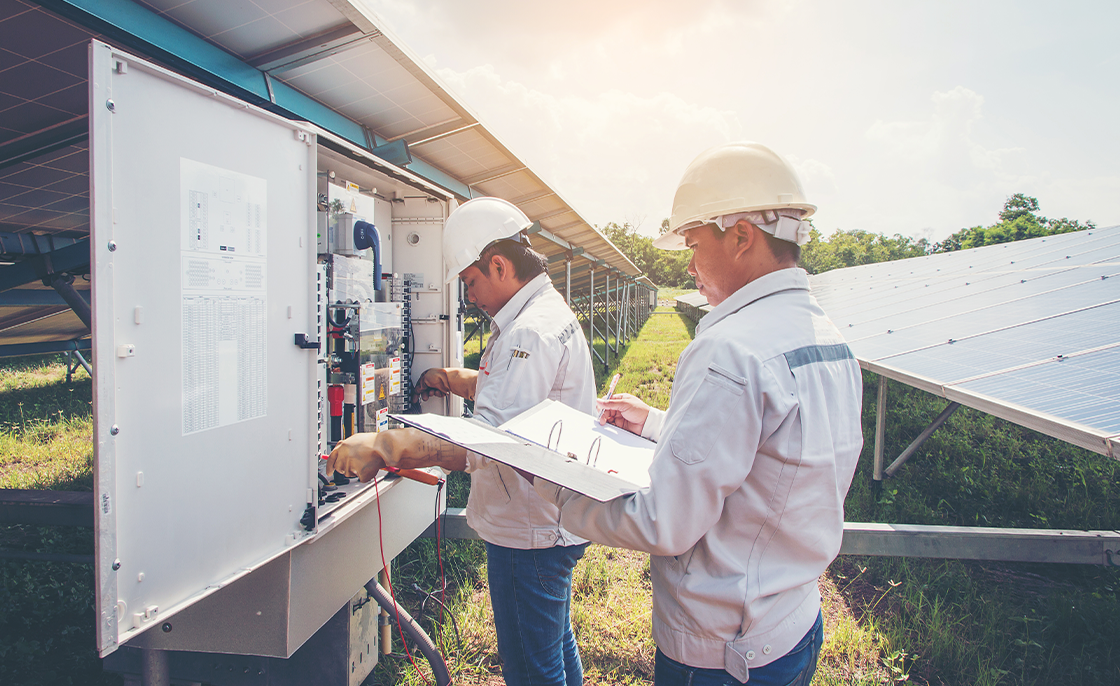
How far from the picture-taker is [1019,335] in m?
4.19

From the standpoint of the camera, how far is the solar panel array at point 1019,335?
2.71 m

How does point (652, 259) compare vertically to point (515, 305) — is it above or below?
above

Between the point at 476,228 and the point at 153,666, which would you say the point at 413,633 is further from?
the point at 476,228

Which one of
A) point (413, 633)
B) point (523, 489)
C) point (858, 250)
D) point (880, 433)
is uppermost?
point (858, 250)

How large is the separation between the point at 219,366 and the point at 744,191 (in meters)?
1.65

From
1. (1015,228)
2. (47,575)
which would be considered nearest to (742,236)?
(47,575)

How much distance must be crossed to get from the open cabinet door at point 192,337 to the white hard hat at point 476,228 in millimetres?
548

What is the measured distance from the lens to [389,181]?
116 inches

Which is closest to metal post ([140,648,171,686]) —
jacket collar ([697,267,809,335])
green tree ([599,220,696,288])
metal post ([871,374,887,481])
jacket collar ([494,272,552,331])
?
jacket collar ([494,272,552,331])

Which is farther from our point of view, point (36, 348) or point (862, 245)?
point (862, 245)

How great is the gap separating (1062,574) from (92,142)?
5866 mm

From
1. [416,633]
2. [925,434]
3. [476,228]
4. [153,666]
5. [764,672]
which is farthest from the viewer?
[925,434]

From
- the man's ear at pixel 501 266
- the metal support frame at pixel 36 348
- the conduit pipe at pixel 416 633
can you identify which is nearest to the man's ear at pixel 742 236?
the man's ear at pixel 501 266

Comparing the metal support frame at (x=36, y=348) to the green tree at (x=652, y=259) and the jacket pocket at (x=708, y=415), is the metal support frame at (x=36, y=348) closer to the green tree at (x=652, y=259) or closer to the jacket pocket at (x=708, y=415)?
the jacket pocket at (x=708, y=415)
